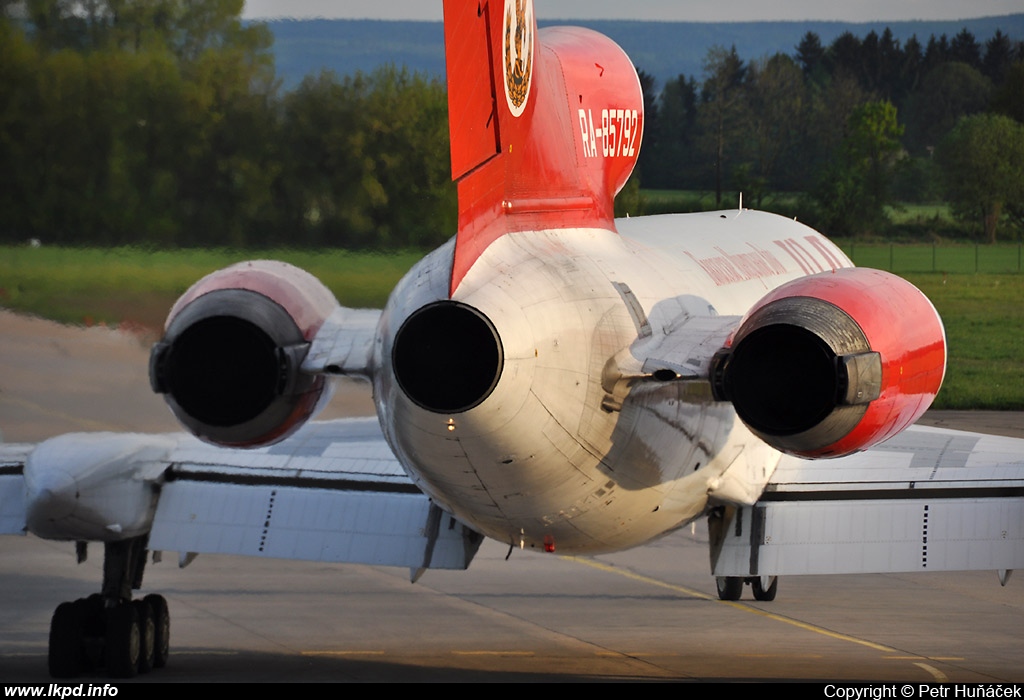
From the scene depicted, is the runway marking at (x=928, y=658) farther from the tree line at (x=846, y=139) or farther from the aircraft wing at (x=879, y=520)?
the tree line at (x=846, y=139)

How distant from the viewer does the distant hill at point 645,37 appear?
→ 2328 centimetres

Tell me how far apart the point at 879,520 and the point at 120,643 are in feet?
20.9

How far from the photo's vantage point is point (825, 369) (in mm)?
10172

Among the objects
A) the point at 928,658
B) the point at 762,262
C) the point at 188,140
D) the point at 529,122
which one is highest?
the point at 529,122

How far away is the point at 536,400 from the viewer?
32.5 ft

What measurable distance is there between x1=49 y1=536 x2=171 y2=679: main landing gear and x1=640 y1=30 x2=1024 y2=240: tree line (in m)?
18.5

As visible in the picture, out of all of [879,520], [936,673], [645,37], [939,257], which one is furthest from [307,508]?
[645,37]

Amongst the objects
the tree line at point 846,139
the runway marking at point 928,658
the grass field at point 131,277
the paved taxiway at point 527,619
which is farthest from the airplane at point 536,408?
the tree line at point 846,139

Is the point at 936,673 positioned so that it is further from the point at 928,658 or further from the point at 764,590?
the point at 764,590

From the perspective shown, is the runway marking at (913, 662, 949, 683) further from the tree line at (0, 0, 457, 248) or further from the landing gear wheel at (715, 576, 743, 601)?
the tree line at (0, 0, 457, 248)

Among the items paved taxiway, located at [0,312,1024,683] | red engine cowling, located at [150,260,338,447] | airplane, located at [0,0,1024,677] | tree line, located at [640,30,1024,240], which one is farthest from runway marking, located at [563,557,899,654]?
tree line, located at [640,30,1024,240]

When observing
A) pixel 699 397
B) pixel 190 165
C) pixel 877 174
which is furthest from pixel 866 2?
pixel 699 397

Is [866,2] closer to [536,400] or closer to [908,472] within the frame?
[908,472]

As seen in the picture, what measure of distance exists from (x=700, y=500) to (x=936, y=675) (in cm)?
364
